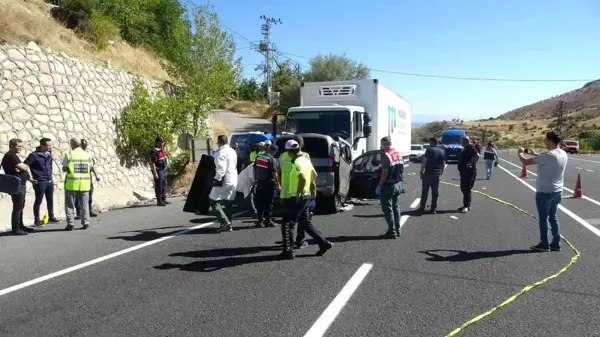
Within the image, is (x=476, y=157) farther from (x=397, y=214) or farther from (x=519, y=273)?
(x=519, y=273)

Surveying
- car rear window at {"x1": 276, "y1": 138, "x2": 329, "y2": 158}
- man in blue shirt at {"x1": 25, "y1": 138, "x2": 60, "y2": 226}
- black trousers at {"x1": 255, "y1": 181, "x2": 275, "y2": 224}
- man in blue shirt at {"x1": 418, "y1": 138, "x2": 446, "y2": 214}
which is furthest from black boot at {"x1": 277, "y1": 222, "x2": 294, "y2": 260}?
Answer: man in blue shirt at {"x1": 25, "y1": 138, "x2": 60, "y2": 226}

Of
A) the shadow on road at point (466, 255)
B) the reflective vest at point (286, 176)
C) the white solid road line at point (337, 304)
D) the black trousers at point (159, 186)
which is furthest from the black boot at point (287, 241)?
the black trousers at point (159, 186)

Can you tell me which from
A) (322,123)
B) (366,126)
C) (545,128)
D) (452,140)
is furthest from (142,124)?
(545,128)

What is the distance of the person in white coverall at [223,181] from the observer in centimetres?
934

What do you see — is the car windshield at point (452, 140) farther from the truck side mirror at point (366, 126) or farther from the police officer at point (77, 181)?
the police officer at point (77, 181)

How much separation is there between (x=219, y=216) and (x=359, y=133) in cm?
662

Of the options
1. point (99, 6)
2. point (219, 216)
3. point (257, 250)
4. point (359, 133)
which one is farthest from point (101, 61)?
point (257, 250)

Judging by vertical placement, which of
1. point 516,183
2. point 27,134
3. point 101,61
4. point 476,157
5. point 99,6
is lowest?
point 516,183

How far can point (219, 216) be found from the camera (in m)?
9.46

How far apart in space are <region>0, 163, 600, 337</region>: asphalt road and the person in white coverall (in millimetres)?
429

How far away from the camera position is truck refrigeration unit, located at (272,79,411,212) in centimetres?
1177

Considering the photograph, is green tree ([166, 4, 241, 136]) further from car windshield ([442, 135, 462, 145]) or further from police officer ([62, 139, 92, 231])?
car windshield ([442, 135, 462, 145])

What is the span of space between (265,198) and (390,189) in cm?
252

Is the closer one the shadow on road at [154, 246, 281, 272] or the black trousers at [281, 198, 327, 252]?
the shadow on road at [154, 246, 281, 272]
